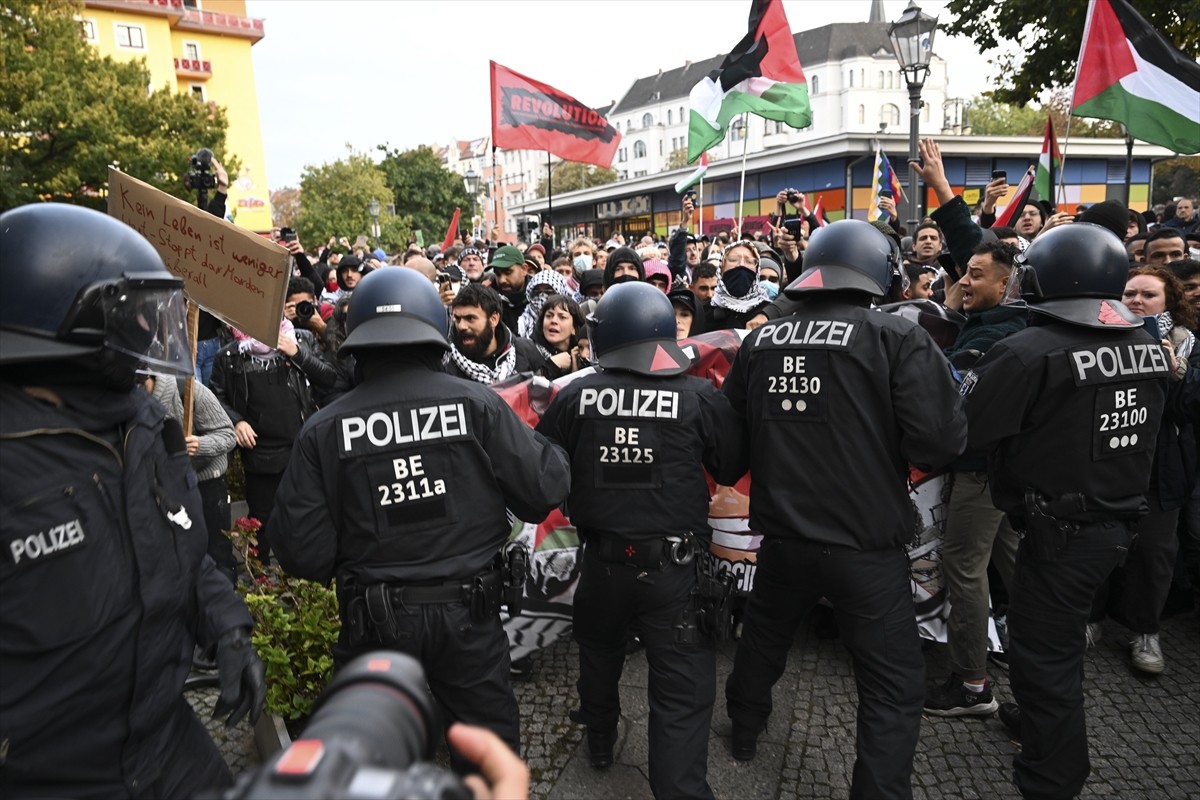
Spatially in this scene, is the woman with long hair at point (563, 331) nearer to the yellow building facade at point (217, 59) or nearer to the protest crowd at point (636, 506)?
the protest crowd at point (636, 506)

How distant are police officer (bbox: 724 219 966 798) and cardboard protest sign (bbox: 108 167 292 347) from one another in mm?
2388

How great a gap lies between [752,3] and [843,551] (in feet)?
28.5

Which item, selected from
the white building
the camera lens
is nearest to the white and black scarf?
the camera lens

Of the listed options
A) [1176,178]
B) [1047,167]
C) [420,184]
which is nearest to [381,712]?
[1047,167]

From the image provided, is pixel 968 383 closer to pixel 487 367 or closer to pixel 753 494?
pixel 753 494

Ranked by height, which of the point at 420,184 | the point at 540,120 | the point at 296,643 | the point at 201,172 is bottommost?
the point at 296,643

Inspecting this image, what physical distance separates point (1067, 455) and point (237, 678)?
320cm

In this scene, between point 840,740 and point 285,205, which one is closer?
point 840,740

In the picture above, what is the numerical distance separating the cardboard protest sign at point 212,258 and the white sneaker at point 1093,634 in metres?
4.80

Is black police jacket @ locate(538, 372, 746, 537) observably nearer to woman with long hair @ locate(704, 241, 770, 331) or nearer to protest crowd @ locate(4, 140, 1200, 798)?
protest crowd @ locate(4, 140, 1200, 798)

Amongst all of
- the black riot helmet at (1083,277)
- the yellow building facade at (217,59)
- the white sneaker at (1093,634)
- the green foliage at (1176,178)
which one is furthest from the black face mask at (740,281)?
the yellow building facade at (217,59)

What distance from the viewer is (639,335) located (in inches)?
131

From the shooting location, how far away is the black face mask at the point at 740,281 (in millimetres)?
6367

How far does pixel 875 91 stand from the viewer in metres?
85.6
